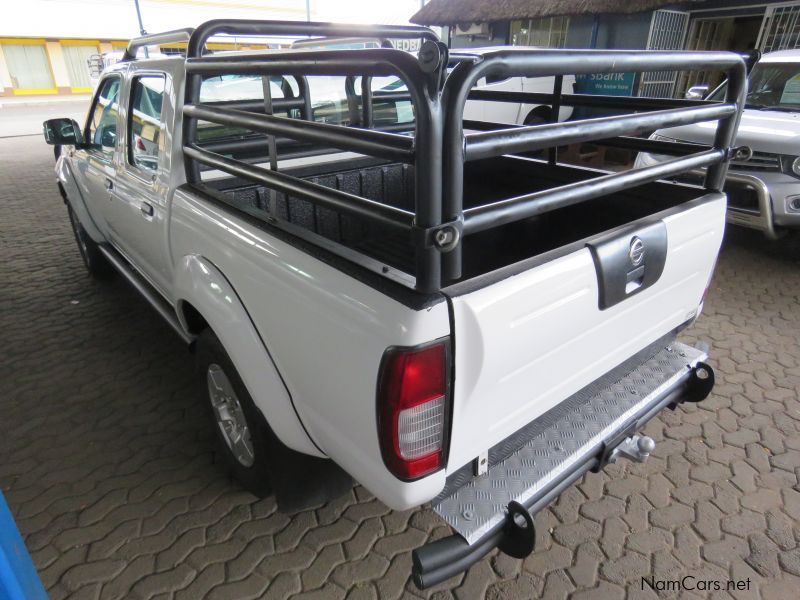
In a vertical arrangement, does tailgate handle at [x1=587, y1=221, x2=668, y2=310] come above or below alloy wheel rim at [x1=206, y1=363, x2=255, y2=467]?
above

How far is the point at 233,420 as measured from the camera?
2371mm

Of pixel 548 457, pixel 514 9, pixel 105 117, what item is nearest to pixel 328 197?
pixel 548 457

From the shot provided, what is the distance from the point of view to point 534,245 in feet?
8.98

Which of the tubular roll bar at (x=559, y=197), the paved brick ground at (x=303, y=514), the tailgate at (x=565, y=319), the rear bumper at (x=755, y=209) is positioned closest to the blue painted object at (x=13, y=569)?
the paved brick ground at (x=303, y=514)

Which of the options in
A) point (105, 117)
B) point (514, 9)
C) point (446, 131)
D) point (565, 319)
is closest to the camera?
point (446, 131)

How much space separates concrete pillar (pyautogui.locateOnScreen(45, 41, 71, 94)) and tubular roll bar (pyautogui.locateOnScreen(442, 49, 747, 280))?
35624mm

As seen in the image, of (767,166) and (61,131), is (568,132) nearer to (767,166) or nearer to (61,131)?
(61,131)

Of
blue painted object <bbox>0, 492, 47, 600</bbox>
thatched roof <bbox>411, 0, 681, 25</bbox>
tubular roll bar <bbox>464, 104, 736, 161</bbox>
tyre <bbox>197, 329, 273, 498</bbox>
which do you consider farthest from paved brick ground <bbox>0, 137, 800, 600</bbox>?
thatched roof <bbox>411, 0, 681, 25</bbox>

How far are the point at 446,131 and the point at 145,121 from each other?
227 cm

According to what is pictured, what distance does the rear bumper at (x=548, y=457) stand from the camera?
60.7 inches

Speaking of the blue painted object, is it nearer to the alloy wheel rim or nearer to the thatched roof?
the alloy wheel rim

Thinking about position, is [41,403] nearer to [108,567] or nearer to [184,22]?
[108,567]

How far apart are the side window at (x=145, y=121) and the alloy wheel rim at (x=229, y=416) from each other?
1123 mm

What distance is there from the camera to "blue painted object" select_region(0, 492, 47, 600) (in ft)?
4.36
